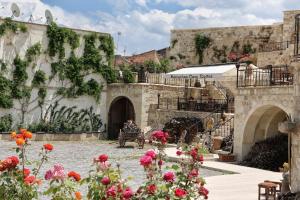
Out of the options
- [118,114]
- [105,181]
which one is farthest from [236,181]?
[118,114]

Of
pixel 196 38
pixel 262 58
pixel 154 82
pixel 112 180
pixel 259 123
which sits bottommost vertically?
pixel 112 180

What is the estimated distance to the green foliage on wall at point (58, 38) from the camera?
89.4 feet

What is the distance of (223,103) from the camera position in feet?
85.6

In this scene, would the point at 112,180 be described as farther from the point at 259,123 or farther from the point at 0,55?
the point at 0,55

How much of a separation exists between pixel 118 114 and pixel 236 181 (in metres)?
17.2

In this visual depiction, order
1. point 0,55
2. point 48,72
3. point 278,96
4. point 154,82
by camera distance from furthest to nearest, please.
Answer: point 154,82
point 48,72
point 0,55
point 278,96

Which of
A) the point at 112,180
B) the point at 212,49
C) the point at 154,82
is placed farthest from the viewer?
the point at 212,49

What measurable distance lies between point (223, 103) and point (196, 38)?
13681mm

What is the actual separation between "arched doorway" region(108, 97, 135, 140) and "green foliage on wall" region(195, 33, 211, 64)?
10.8 meters

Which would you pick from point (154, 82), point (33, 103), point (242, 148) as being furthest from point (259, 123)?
point (33, 103)

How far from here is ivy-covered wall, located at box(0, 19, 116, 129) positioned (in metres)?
25.9

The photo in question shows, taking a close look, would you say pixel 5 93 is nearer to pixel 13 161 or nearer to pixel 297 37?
pixel 297 37

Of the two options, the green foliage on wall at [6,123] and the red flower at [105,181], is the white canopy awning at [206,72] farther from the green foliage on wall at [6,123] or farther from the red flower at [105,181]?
the red flower at [105,181]

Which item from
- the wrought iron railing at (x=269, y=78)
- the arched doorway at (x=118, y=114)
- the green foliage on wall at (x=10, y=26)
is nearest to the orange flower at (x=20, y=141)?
the wrought iron railing at (x=269, y=78)
